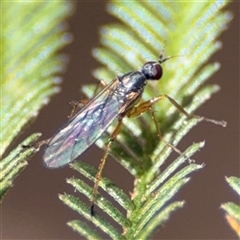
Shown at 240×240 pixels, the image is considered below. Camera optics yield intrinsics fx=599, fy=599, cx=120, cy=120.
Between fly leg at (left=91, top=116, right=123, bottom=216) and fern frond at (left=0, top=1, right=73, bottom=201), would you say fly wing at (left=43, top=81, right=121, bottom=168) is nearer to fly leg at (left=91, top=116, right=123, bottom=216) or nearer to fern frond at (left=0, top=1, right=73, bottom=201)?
fly leg at (left=91, top=116, right=123, bottom=216)

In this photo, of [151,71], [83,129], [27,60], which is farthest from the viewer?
[83,129]

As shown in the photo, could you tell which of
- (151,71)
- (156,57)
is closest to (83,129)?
(151,71)

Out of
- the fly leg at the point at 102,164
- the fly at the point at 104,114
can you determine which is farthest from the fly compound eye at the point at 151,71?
the fly leg at the point at 102,164

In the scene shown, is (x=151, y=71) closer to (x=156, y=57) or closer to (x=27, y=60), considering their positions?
(x=156, y=57)

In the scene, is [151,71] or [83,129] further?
[83,129]

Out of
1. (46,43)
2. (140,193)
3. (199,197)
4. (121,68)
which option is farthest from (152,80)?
(199,197)

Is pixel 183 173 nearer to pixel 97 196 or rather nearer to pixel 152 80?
pixel 97 196

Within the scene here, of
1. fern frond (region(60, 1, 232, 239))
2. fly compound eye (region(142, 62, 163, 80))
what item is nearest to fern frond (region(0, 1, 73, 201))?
fern frond (region(60, 1, 232, 239))
